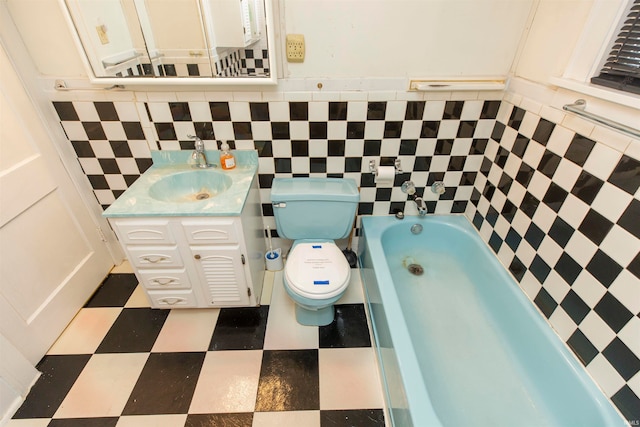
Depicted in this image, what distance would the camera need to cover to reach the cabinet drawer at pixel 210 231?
4.53 ft

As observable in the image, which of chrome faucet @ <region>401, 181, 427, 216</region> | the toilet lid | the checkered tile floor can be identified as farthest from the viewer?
chrome faucet @ <region>401, 181, 427, 216</region>

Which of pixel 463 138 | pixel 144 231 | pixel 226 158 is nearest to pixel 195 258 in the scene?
pixel 144 231

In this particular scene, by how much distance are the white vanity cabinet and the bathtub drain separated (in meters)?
0.97

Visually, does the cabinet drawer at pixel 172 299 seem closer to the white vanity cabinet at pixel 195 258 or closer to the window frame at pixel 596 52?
the white vanity cabinet at pixel 195 258

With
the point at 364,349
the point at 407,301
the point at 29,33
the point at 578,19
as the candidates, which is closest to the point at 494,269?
the point at 407,301

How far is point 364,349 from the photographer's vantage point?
1.56 meters

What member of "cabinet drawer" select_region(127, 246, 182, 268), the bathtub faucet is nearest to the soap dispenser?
"cabinet drawer" select_region(127, 246, 182, 268)

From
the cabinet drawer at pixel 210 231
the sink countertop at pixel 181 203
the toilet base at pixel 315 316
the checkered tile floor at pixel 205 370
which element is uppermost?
the sink countertop at pixel 181 203

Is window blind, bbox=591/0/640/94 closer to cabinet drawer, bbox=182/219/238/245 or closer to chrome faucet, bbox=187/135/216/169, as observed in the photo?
cabinet drawer, bbox=182/219/238/245

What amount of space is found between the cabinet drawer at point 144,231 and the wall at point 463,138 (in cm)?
50

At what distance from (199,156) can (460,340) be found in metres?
1.69

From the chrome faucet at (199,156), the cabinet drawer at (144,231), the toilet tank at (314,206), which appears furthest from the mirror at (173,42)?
the cabinet drawer at (144,231)

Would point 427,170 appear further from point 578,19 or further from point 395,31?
point 578,19

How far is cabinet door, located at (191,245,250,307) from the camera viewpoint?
1.48 metres
